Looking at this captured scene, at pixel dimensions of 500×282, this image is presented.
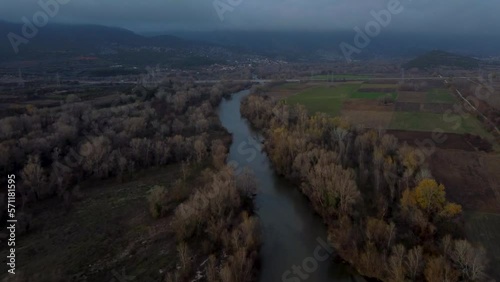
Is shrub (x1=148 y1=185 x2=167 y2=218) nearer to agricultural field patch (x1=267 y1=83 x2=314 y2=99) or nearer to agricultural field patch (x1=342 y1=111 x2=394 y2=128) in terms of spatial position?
agricultural field patch (x1=342 y1=111 x2=394 y2=128)

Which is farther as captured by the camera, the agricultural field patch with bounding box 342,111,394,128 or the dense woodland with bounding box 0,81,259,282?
the agricultural field patch with bounding box 342,111,394,128

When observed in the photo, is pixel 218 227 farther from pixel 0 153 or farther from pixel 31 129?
pixel 31 129

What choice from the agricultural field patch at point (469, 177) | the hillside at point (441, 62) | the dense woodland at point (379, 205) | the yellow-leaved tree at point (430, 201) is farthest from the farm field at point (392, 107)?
the hillside at point (441, 62)

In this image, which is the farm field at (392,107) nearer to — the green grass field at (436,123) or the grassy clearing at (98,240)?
the green grass field at (436,123)

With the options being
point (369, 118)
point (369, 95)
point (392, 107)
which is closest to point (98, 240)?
point (369, 118)

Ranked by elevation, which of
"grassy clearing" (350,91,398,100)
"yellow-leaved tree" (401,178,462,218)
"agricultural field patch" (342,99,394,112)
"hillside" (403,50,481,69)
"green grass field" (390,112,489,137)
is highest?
"hillside" (403,50,481,69)

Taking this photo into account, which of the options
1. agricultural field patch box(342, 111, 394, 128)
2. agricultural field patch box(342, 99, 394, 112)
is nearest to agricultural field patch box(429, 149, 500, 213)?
agricultural field patch box(342, 111, 394, 128)

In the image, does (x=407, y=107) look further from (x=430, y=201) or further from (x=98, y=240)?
(x=98, y=240)
